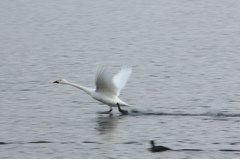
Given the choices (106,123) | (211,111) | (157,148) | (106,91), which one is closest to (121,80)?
(106,91)

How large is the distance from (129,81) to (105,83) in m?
3.66

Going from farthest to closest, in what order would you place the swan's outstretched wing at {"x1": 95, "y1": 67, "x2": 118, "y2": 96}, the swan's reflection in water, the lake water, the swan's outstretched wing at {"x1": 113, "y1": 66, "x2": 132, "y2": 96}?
1. the swan's outstretched wing at {"x1": 113, "y1": 66, "x2": 132, "y2": 96}
2. the swan's outstretched wing at {"x1": 95, "y1": 67, "x2": 118, "y2": 96}
3. the swan's reflection in water
4. the lake water

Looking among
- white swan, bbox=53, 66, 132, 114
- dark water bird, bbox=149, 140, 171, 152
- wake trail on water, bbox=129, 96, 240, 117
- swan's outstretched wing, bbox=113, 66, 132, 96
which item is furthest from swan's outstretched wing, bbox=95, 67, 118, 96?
dark water bird, bbox=149, 140, 171, 152

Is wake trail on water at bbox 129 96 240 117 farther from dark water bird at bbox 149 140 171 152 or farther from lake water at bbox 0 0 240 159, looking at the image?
dark water bird at bbox 149 140 171 152

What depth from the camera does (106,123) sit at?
15.1 meters

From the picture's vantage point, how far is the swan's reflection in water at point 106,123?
47.6 ft

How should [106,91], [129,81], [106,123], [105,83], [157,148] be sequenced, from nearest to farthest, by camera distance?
[157,148] → [106,123] → [105,83] → [106,91] → [129,81]

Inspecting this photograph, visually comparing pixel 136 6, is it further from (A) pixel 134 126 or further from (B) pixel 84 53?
(A) pixel 134 126

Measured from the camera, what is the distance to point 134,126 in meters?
14.8

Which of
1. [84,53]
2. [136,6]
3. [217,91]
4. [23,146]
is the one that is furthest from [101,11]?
[23,146]

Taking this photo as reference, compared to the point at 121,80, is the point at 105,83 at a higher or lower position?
higher

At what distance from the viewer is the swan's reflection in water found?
1452cm

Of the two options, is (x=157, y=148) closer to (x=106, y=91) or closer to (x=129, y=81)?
(x=106, y=91)

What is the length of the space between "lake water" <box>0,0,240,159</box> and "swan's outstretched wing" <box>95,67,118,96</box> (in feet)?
1.55
